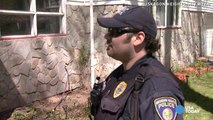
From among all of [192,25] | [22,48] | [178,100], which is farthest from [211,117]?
[192,25]

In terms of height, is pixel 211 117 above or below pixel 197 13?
below

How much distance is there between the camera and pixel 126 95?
1.64 meters

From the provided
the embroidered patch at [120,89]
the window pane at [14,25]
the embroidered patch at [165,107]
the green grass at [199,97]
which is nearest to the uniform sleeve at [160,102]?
the embroidered patch at [165,107]

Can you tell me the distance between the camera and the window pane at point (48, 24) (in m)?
5.95

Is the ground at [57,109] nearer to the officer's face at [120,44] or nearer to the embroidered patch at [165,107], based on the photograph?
the officer's face at [120,44]

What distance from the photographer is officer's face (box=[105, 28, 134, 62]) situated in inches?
69.3

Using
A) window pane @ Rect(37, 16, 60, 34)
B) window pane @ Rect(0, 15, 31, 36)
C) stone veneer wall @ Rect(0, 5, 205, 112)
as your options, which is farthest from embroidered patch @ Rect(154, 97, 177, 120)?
window pane @ Rect(37, 16, 60, 34)

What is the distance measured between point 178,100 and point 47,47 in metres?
4.74

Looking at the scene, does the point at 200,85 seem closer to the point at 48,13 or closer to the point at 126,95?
the point at 48,13

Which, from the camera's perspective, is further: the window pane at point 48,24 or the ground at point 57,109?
the window pane at point 48,24

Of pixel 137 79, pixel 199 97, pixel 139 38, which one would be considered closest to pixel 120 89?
pixel 137 79

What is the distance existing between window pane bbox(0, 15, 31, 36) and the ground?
52.2 inches

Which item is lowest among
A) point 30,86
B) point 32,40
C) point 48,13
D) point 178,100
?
point 30,86

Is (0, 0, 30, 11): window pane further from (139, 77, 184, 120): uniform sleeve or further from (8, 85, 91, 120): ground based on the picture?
(139, 77, 184, 120): uniform sleeve
